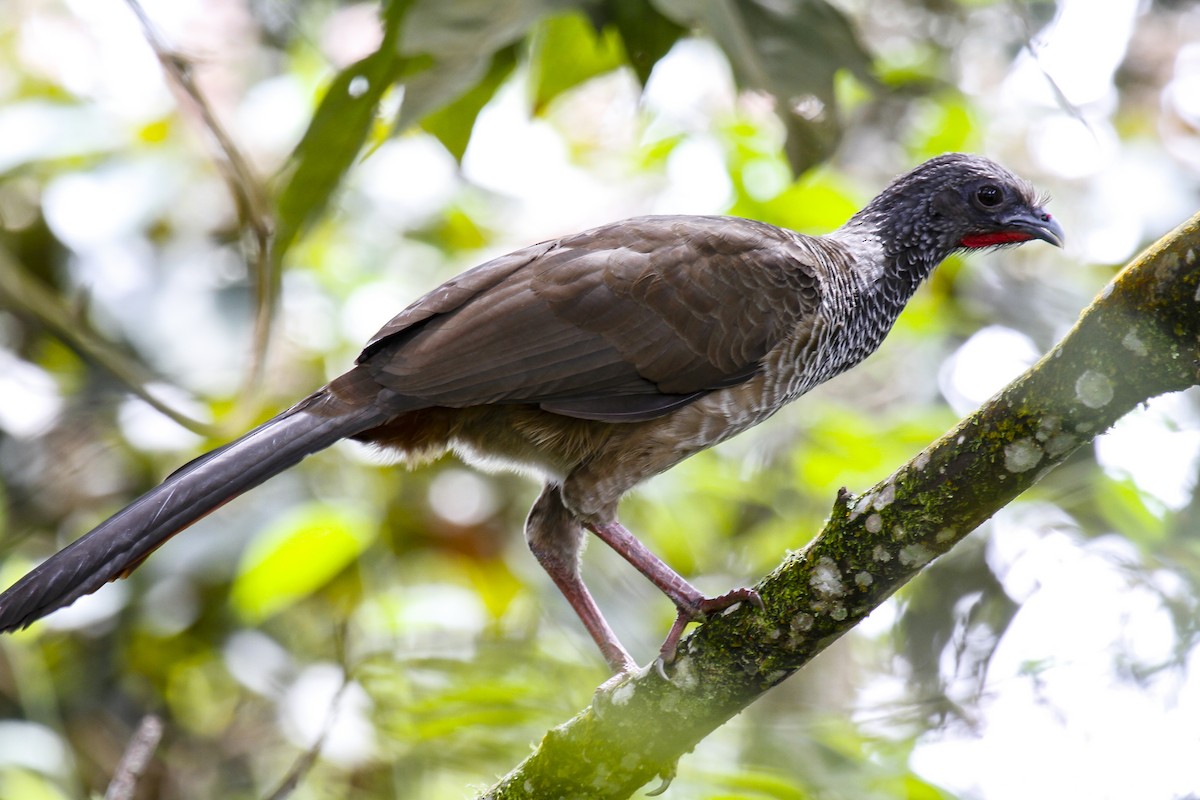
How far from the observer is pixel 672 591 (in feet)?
8.31

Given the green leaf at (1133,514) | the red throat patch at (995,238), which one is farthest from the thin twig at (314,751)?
the green leaf at (1133,514)

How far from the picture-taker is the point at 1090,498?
3.74m

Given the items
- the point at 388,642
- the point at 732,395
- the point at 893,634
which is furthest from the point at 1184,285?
the point at 388,642

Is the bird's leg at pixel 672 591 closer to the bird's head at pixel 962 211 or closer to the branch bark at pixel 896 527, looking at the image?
the branch bark at pixel 896 527

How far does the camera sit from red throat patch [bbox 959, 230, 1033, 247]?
321 cm

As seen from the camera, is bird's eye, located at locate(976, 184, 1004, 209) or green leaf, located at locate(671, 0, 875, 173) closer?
green leaf, located at locate(671, 0, 875, 173)

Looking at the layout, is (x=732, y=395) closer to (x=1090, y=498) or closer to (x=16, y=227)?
(x=1090, y=498)

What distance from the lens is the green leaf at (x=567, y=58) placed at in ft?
10.4

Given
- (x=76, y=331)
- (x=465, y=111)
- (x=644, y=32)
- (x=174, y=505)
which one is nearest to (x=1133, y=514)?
(x=644, y=32)

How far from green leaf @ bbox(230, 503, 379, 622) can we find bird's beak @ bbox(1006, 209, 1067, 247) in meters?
2.22

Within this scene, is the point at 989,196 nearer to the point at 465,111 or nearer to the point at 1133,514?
the point at 1133,514

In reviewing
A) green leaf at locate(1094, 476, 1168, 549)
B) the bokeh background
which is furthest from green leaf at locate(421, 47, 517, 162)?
green leaf at locate(1094, 476, 1168, 549)

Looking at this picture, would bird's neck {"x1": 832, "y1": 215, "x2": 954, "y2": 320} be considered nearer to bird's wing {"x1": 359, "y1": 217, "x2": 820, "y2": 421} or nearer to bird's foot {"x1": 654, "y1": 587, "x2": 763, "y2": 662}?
bird's wing {"x1": 359, "y1": 217, "x2": 820, "y2": 421}

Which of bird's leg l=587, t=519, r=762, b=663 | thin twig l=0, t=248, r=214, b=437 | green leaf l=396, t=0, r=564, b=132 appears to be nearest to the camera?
bird's leg l=587, t=519, r=762, b=663
